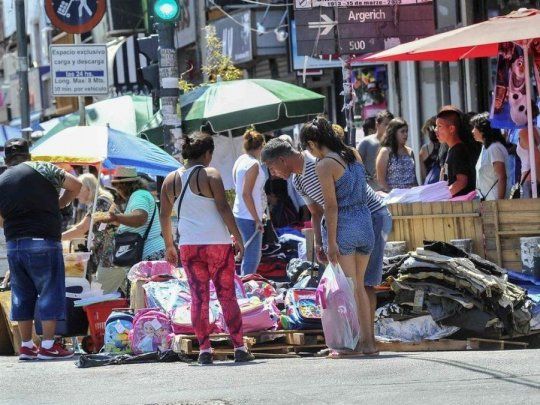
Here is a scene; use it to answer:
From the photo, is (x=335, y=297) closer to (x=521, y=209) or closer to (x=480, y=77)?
(x=521, y=209)

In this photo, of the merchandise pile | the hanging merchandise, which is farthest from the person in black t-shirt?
the merchandise pile

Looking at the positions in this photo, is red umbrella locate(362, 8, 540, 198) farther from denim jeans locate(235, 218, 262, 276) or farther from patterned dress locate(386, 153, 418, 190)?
denim jeans locate(235, 218, 262, 276)

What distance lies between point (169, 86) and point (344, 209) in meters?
4.73

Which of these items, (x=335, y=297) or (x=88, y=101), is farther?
(x=88, y=101)

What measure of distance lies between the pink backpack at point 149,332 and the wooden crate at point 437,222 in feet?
7.42

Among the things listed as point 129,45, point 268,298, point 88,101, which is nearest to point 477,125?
point 268,298

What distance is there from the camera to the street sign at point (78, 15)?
1966cm

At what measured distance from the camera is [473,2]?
19.5 m

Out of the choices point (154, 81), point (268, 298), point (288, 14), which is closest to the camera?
point (268, 298)

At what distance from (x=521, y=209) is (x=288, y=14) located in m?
14.0

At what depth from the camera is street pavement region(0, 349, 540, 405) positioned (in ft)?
26.7

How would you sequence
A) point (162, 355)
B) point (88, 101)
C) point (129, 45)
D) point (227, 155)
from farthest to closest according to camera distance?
point (88, 101), point (129, 45), point (227, 155), point (162, 355)

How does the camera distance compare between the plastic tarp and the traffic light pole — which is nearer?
the plastic tarp

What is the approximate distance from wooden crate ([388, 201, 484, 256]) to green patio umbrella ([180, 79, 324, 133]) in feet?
16.2
